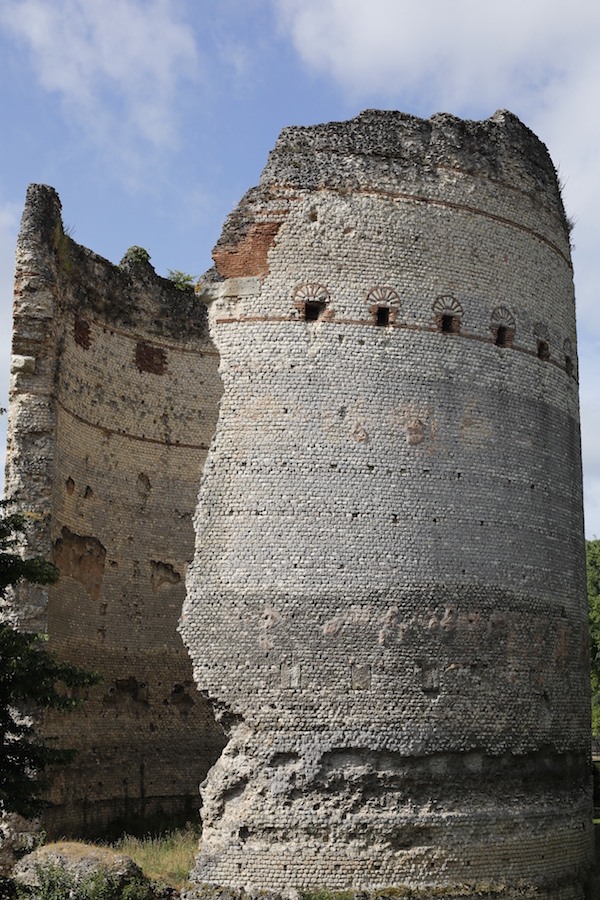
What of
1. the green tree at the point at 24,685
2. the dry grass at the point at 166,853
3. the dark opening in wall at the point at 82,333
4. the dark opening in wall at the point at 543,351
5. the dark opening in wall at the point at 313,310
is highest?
the dark opening in wall at the point at 82,333

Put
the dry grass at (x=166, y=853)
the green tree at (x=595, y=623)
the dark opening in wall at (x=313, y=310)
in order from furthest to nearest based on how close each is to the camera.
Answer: the green tree at (x=595, y=623), the dark opening in wall at (x=313, y=310), the dry grass at (x=166, y=853)

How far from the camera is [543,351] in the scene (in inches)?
532

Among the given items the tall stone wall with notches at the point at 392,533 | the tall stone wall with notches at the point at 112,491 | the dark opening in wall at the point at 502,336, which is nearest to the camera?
the tall stone wall with notches at the point at 392,533

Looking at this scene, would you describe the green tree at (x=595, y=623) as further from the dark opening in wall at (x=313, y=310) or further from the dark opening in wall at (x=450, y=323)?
the dark opening in wall at (x=313, y=310)

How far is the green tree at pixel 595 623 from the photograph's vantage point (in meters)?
27.4

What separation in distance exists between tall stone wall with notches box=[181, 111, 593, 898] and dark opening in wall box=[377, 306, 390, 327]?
3 cm

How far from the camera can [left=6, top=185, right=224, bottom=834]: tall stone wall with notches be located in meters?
14.0

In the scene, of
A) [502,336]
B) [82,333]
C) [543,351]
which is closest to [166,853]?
[82,333]

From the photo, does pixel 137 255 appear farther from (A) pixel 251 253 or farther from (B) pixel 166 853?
(B) pixel 166 853

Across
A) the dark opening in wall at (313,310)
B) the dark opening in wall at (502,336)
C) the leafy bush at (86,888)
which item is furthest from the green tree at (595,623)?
the leafy bush at (86,888)

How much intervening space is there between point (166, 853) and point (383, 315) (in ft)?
22.9

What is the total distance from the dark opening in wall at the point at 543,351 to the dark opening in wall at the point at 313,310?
9.78 feet

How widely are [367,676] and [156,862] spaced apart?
3436 mm

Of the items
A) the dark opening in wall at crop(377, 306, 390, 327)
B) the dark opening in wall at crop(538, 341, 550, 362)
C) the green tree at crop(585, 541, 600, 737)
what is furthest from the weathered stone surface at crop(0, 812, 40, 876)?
the green tree at crop(585, 541, 600, 737)
